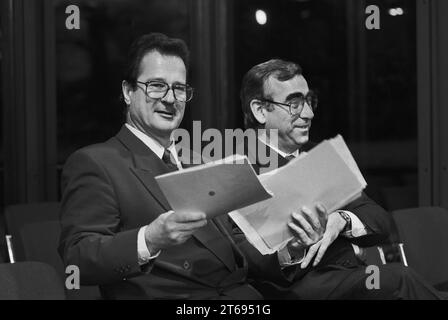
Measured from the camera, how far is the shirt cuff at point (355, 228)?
2.29 meters

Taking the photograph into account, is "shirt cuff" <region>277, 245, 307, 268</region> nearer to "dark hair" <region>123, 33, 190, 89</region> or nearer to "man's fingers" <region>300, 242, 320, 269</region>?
"man's fingers" <region>300, 242, 320, 269</region>

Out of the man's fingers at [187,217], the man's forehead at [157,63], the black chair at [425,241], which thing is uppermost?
the man's forehead at [157,63]

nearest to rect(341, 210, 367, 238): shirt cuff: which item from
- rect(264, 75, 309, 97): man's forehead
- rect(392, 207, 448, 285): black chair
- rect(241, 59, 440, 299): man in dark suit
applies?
rect(241, 59, 440, 299): man in dark suit

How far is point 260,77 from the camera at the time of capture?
237cm

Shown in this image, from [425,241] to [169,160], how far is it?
1.30 m

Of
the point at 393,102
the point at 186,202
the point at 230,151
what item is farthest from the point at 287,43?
the point at 186,202

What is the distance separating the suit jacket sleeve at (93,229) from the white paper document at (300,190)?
351 millimetres

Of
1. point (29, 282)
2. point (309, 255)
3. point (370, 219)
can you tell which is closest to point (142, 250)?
Result: point (29, 282)

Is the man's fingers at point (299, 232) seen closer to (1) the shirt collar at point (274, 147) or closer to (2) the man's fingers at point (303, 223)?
(2) the man's fingers at point (303, 223)

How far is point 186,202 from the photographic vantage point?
68.0 inches

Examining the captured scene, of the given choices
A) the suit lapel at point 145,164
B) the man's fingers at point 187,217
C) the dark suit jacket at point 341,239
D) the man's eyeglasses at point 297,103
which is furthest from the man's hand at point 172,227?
the man's eyeglasses at point 297,103

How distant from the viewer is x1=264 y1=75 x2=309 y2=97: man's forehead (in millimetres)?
2316

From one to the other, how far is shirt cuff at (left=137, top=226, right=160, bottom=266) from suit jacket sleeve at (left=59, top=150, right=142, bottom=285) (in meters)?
0.01
